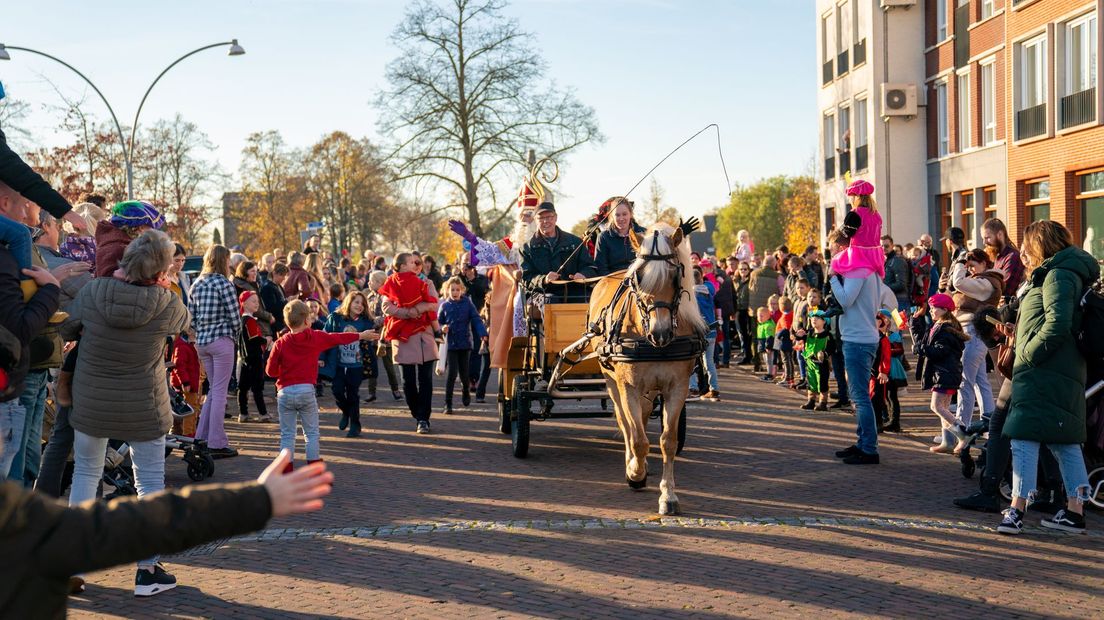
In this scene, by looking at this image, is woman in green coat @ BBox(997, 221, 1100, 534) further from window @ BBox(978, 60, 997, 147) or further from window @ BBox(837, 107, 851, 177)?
window @ BBox(837, 107, 851, 177)

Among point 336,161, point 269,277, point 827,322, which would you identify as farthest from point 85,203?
point 336,161

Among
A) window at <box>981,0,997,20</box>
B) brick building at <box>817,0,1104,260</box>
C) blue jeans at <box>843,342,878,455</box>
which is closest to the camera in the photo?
blue jeans at <box>843,342,878,455</box>

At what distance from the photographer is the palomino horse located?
794cm

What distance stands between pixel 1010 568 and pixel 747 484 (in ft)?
9.51

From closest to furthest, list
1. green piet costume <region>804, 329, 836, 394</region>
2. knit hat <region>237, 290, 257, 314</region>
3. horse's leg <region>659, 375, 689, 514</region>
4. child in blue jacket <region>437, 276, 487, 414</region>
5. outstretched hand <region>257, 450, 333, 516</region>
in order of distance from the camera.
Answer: outstretched hand <region>257, 450, 333, 516</region>, horse's leg <region>659, 375, 689, 514</region>, knit hat <region>237, 290, 257, 314</region>, green piet costume <region>804, 329, 836, 394</region>, child in blue jacket <region>437, 276, 487, 414</region>

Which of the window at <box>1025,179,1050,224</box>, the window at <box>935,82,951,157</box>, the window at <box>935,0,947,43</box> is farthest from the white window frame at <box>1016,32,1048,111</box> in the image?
the window at <box>935,0,947,43</box>

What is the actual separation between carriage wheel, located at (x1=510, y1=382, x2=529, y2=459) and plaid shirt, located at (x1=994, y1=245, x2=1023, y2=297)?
505 cm

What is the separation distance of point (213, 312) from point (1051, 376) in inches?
292

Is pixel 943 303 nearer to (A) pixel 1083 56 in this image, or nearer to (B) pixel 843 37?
(A) pixel 1083 56

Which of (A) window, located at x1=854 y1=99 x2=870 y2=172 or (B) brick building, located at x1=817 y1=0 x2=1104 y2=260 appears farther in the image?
(A) window, located at x1=854 y1=99 x2=870 y2=172

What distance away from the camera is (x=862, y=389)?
10203 mm

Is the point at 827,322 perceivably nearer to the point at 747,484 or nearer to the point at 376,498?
the point at 747,484

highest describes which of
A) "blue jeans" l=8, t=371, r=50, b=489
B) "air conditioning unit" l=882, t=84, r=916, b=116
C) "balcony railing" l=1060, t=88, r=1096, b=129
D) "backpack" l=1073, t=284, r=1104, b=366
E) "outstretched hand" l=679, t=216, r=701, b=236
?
"air conditioning unit" l=882, t=84, r=916, b=116

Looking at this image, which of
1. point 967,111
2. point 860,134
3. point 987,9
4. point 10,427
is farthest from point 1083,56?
point 10,427
